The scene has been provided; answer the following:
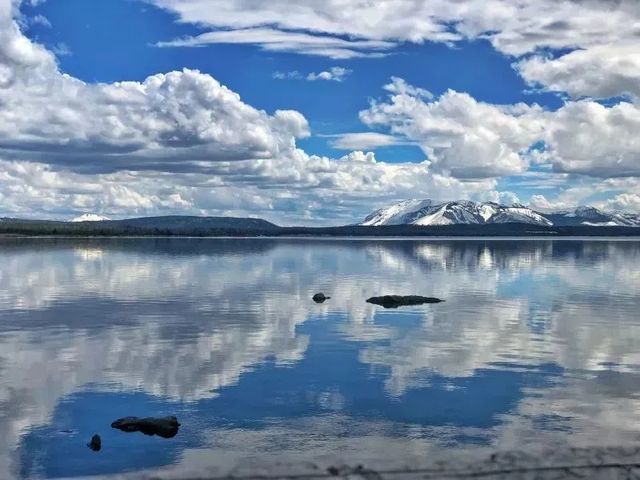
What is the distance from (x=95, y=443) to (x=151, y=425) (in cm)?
208

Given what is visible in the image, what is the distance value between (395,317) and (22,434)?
34926 millimetres

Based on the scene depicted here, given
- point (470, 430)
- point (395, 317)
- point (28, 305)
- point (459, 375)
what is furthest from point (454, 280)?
point (470, 430)

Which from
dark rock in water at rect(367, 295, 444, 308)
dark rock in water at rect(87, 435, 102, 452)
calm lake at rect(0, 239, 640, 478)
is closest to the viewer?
dark rock in water at rect(87, 435, 102, 452)

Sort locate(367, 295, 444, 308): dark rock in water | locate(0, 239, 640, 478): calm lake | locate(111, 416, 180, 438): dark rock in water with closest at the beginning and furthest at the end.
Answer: locate(0, 239, 640, 478): calm lake
locate(111, 416, 180, 438): dark rock in water
locate(367, 295, 444, 308): dark rock in water

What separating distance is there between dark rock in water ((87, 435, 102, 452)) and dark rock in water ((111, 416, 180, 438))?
1.37 m

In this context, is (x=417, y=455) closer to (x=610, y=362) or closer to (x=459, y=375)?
(x=459, y=375)

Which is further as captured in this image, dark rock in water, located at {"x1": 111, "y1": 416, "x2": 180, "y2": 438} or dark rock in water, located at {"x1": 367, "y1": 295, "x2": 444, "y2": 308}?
dark rock in water, located at {"x1": 367, "y1": 295, "x2": 444, "y2": 308}

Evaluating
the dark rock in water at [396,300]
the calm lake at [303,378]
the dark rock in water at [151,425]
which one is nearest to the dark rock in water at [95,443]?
the calm lake at [303,378]

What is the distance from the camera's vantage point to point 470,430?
83.5 ft

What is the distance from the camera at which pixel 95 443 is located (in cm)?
2347

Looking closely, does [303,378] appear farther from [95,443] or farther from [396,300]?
[396,300]

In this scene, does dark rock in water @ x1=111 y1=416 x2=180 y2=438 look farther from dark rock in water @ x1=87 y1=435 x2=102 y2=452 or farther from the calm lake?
dark rock in water @ x1=87 y1=435 x2=102 y2=452

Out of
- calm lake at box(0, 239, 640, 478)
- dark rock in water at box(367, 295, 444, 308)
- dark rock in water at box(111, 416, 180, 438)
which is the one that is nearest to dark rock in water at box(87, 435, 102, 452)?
calm lake at box(0, 239, 640, 478)

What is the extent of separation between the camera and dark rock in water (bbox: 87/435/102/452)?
23234 millimetres
